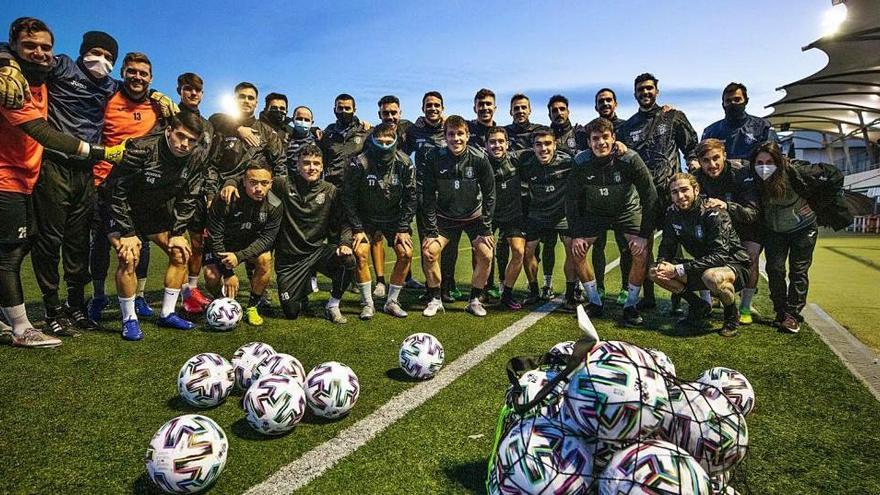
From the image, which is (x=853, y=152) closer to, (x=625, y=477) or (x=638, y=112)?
(x=638, y=112)

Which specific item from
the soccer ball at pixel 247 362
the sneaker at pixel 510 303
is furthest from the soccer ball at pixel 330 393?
Result: the sneaker at pixel 510 303

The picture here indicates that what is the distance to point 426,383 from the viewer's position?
430 centimetres

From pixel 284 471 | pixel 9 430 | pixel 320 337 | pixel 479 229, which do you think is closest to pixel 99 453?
pixel 9 430

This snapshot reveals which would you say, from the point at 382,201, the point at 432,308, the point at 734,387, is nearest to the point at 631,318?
the point at 432,308

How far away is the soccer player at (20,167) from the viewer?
4.81 m

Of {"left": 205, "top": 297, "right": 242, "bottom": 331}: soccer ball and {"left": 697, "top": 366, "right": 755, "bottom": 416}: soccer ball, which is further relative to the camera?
{"left": 205, "top": 297, "right": 242, "bottom": 331}: soccer ball

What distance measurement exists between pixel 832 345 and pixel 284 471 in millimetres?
5709

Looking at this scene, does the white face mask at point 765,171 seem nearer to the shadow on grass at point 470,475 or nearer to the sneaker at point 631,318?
the sneaker at point 631,318

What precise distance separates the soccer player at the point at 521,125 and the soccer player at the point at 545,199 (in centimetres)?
65

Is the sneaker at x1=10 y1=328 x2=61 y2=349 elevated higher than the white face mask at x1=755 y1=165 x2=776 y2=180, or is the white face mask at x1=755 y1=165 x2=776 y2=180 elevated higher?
the white face mask at x1=755 y1=165 x2=776 y2=180

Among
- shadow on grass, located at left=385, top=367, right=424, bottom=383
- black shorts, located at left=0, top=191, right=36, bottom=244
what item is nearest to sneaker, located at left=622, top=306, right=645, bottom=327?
shadow on grass, located at left=385, top=367, right=424, bottom=383

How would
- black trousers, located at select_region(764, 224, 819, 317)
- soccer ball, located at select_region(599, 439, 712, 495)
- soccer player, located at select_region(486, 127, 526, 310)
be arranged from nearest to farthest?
soccer ball, located at select_region(599, 439, 712, 495)
black trousers, located at select_region(764, 224, 819, 317)
soccer player, located at select_region(486, 127, 526, 310)

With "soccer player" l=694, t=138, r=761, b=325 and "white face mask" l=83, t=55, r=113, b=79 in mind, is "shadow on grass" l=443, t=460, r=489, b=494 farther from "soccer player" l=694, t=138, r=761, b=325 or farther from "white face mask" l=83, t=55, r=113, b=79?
"white face mask" l=83, t=55, r=113, b=79

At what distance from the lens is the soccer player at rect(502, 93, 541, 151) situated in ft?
Result: 27.1
